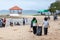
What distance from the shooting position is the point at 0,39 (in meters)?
17.0

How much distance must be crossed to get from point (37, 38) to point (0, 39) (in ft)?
7.91

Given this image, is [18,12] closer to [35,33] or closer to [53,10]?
[53,10]

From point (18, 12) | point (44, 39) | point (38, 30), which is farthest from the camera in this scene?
point (18, 12)

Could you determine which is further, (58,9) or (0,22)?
(58,9)

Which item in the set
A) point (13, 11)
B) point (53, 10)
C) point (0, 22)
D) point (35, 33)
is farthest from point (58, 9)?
point (35, 33)

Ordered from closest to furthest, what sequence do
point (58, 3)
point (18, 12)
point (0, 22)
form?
point (0, 22), point (18, 12), point (58, 3)

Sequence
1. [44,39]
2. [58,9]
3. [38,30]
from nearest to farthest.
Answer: [44,39], [38,30], [58,9]

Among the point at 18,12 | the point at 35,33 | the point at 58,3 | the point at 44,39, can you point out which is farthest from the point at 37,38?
the point at 58,3

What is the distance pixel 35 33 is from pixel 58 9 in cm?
6676

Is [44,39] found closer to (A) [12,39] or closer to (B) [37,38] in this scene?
(B) [37,38]

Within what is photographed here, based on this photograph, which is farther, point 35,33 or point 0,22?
point 0,22

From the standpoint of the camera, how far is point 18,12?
7369cm

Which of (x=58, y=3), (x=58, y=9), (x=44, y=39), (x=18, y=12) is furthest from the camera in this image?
(x=58, y=3)

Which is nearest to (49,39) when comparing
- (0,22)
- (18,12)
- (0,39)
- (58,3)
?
(0,39)
